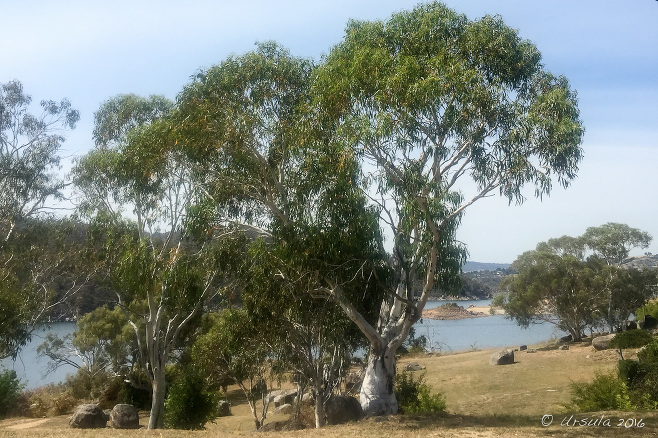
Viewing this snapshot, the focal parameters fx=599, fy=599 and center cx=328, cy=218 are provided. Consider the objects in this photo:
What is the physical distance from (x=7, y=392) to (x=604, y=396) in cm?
2095

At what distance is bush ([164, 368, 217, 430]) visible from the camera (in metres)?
14.8

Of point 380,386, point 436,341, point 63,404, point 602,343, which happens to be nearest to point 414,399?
point 380,386

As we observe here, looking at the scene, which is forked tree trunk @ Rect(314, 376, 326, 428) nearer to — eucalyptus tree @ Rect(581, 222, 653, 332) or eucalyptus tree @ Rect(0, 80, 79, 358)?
eucalyptus tree @ Rect(0, 80, 79, 358)

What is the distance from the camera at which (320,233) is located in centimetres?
1045

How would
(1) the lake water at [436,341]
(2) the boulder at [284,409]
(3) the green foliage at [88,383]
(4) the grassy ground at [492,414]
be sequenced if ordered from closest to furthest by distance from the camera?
(4) the grassy ground at [492,414]
(2) the boulder at [284,409]
(3) the green foliage at [88,383]
(1) the lake water at [436,341]

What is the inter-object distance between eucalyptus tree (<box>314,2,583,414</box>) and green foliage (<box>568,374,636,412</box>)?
4.98 metres

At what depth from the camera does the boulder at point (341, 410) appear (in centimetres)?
1315

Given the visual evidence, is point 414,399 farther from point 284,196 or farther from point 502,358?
→ point 502,358

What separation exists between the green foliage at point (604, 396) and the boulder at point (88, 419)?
14447 millimetres

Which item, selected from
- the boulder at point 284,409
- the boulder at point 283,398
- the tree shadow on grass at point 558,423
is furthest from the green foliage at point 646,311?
the tree shadow on grass at point 558,423

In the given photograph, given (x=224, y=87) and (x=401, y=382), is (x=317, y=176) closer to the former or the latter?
(x=224, y=87)

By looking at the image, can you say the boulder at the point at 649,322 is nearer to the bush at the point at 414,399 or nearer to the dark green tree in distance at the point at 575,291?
the dark green tree in distance at the point at 575,291

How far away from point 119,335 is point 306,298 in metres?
19.6

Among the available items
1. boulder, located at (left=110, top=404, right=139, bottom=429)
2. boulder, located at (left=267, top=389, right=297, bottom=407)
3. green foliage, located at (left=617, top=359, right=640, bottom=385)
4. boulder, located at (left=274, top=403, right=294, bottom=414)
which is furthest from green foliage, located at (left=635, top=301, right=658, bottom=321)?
boulder, located at (left=110, top=404, right=139, bottom=429)
